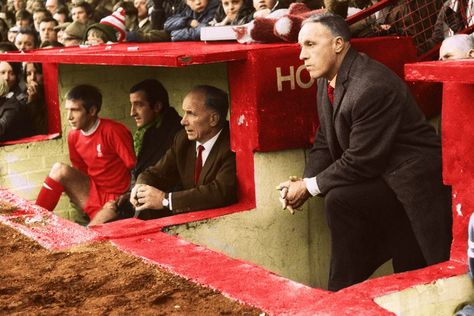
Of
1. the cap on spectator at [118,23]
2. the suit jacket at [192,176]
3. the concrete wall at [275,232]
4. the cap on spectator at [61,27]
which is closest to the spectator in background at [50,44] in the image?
the cap on spectator at [61,27]

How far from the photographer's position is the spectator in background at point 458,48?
17.5 feet

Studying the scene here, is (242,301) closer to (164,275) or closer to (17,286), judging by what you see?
(164,275)

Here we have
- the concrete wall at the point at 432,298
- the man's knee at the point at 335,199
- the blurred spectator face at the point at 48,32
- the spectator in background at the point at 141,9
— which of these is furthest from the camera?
the blurred spectator face at the point at 48,32

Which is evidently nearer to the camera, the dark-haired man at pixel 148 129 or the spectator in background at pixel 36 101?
the dark-haired man at pixel 148 129

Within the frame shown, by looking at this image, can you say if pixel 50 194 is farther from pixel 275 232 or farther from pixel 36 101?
pixel 275 232

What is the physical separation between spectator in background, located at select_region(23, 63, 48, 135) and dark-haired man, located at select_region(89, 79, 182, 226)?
2099 mm

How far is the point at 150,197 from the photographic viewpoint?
5.66m

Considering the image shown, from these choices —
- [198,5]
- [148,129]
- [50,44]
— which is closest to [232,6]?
[198,5]

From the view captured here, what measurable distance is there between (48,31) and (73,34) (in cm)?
92

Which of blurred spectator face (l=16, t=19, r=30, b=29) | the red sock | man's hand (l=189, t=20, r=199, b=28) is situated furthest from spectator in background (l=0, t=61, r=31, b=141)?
blurred spectator face (l=16, t=19, r=30, b=29)

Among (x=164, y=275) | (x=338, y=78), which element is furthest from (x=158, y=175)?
(x=164, y=275)

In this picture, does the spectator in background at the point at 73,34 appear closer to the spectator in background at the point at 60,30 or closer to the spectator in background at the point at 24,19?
the spectator in background at the point at 60,30

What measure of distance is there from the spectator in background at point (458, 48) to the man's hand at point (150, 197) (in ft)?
6.28

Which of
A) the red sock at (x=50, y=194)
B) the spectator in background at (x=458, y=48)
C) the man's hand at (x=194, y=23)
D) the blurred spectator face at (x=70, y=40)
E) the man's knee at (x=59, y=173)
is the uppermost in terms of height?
the man's hand at (x=194, y=23)
